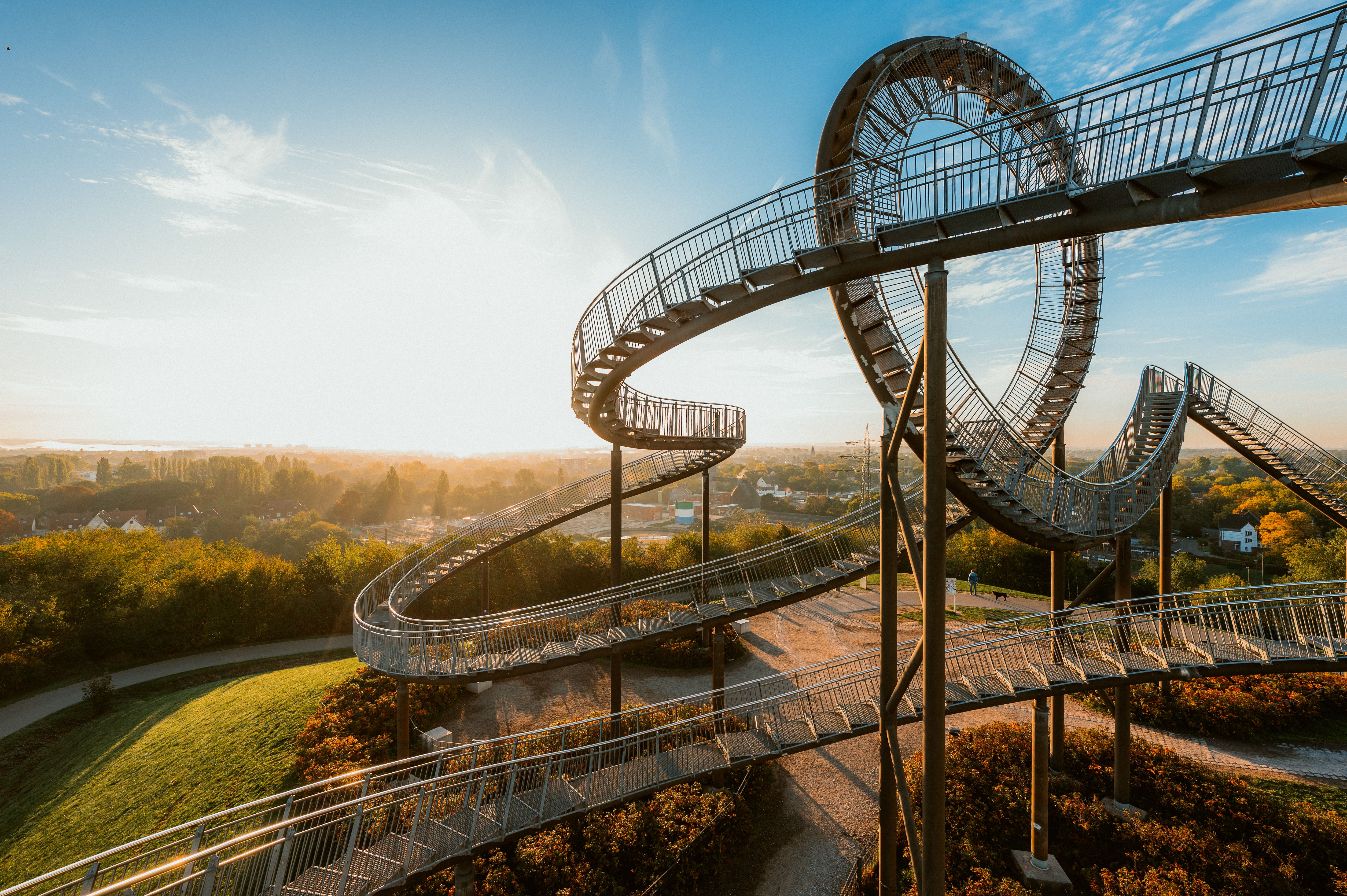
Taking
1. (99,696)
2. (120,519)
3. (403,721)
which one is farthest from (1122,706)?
(120,519)

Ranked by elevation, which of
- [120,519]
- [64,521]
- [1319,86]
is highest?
[1319,86]

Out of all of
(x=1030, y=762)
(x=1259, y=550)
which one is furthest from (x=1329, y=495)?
(x=1259, y=550)

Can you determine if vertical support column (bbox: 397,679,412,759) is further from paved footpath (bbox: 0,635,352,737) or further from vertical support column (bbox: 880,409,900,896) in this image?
paved footpath (bbox: 0,635,352,737)

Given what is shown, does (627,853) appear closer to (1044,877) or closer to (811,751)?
(811,751)

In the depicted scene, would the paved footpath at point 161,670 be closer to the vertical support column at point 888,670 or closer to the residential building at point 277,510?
the vertical support column at point 888,670

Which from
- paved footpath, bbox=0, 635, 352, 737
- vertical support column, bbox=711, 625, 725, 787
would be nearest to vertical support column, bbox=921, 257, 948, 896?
vertical support column, bbox=711, 625, 725, 787

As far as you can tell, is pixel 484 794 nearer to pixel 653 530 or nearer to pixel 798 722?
pixel 798 722

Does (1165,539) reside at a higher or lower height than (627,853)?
higher
